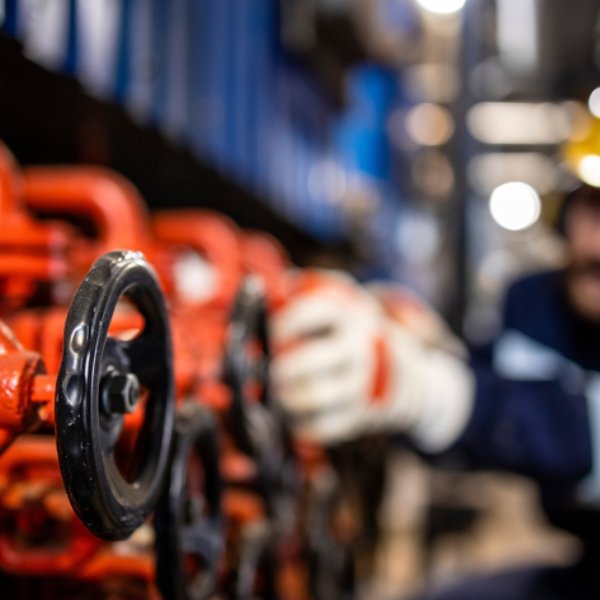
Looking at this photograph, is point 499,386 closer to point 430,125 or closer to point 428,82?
point 428,82

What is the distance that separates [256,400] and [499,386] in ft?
2.25

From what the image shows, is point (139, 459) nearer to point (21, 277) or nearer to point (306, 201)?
point (21, 277)

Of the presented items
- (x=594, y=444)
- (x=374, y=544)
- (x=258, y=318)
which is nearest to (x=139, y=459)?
(x=258, y=318)

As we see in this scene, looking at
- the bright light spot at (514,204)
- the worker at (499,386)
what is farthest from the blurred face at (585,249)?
the bright light spot at (514,204)

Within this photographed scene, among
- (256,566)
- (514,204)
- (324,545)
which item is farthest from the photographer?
(514,204)

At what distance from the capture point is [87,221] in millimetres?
1214

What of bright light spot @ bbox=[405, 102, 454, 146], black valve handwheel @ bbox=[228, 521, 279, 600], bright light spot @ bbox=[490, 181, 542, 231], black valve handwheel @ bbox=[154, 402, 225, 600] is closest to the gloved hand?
black valve handwheel @ bbox=[228, 521, 279, 600]

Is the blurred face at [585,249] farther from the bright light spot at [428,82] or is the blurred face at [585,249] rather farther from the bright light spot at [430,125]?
the bright light spot at [430,125]

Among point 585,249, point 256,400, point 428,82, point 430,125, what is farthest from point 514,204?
point 256,400

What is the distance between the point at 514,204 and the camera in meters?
5.84

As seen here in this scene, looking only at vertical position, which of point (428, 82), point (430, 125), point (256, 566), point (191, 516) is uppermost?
point (428, 82)

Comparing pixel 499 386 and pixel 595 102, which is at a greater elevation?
Result: pixel 595 102

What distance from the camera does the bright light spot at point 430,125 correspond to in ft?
17.5

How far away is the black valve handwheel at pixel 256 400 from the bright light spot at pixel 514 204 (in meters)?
5.12
